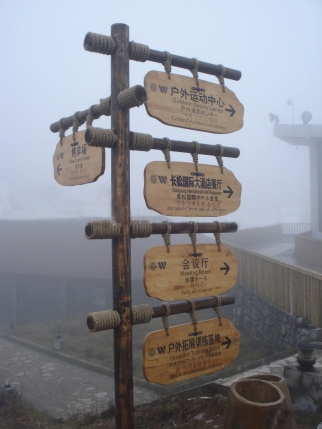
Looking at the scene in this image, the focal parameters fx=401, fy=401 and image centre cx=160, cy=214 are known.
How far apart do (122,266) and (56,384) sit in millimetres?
9763

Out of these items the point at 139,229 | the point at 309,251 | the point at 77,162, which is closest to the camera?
the point at 139,229

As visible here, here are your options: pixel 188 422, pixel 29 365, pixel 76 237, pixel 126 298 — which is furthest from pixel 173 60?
pixel 76 237

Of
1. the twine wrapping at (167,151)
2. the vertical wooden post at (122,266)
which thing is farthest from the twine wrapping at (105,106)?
the twine wrapping at (167,151)

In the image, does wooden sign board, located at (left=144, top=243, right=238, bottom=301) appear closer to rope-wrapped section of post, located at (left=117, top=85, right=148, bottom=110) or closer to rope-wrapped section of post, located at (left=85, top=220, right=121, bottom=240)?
rope-wrapped section of post, located at (left=85, top=220, right=121, bottom=240)

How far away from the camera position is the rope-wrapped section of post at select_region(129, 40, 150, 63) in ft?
12.3

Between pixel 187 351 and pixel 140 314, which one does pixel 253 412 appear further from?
pixel 140 314

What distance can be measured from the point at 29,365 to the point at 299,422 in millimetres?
11465

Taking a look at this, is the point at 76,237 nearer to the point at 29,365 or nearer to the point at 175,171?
the point at 29,365

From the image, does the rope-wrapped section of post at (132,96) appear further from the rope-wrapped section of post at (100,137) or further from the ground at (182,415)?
the ground at (182,415)

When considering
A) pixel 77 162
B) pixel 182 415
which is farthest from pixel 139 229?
pixel 182 415

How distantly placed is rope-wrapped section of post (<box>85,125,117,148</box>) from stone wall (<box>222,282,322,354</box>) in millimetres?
6663

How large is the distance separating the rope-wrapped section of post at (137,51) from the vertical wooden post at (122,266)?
330 mm

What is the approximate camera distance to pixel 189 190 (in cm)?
398

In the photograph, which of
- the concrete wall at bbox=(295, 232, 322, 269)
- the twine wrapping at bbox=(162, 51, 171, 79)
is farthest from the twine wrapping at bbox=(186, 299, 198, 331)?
the concrete wall at bbox=(295, 232, 322, 269)
